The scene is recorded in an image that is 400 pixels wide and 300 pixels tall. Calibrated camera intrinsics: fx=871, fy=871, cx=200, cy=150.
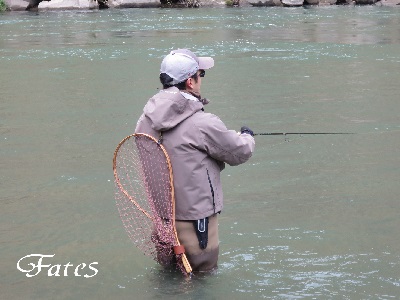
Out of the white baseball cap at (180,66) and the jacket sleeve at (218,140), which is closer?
the jacket sleeve at (218,140)

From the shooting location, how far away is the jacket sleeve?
16.5 feet

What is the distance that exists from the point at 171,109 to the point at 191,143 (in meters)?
0.23

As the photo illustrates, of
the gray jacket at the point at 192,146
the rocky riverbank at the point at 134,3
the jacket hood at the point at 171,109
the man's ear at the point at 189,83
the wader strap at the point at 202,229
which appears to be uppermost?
the man's ear at the point at 189,83

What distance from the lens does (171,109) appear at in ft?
16.4

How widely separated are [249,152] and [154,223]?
2.40 feet

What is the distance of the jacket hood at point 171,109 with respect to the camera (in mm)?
5012

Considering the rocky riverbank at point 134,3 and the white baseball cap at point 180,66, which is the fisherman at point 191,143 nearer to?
the white baseball cap at point 180,66
